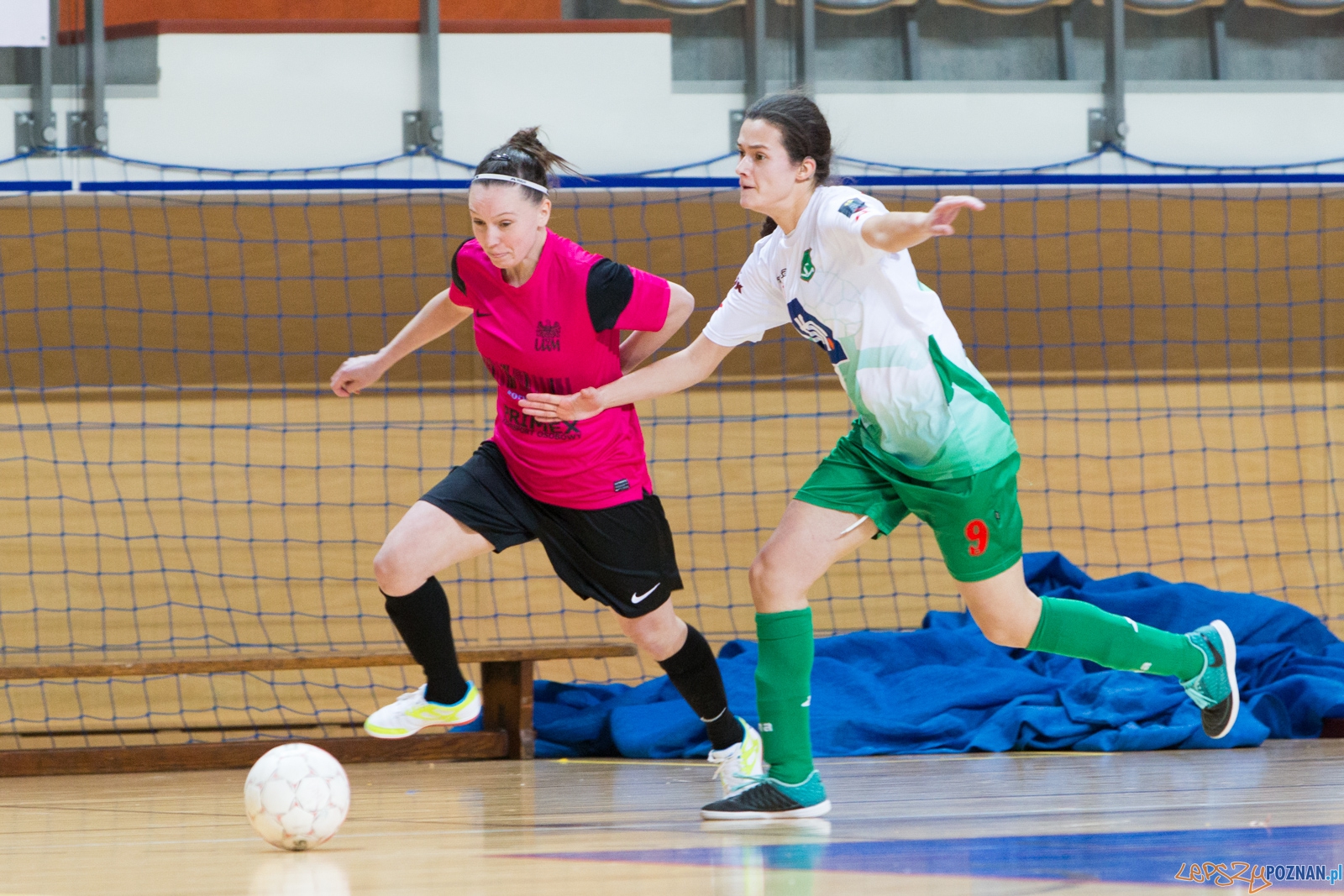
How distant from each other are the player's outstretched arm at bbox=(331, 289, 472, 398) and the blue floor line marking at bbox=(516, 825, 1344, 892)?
5.01 ft

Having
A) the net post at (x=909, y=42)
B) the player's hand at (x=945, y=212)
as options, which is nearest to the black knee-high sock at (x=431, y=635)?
the player's hand at (x=945, y=212)

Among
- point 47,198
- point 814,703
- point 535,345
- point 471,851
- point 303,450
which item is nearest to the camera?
point 471,851

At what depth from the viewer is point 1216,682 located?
3.03m

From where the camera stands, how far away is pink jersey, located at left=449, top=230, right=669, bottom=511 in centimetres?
316

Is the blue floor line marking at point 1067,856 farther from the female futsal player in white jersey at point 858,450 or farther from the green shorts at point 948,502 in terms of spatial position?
the green shorts at point 948,502

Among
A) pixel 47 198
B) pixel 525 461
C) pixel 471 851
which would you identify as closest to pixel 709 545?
pixel 525 461

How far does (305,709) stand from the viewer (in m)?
5.23

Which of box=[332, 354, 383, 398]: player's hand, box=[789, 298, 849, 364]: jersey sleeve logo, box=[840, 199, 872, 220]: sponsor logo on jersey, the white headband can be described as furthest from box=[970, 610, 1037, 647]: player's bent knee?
box=[332, 354, 383, 398]: player's hand

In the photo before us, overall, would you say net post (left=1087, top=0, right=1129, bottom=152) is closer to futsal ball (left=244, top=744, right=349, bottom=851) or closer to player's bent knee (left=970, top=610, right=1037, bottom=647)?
player's bent knee (left=970, top=610, right=1037, bottom=647)

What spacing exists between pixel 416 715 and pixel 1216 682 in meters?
1.78

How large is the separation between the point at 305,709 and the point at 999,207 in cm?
330

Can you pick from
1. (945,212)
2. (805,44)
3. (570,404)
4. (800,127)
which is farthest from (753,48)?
(945,212)

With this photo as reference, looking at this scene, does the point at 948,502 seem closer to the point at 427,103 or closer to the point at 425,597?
the point at 425,597

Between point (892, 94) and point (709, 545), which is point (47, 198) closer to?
point (709, 545)
